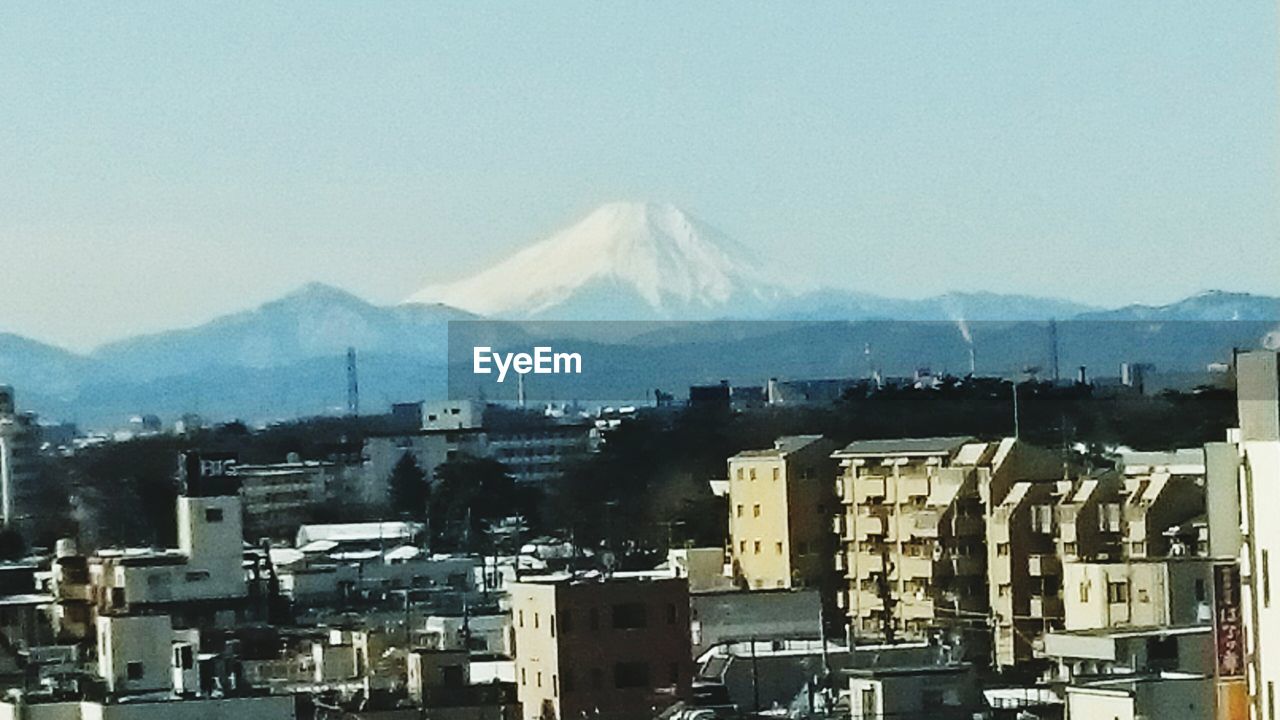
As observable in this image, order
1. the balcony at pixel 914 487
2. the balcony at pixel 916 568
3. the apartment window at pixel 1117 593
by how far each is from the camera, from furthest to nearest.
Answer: the balcony at pixel 914 487 < the balcony at pixel 916 568 < the apartment window at pixel 1117 593

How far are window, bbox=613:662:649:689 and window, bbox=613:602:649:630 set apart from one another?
0.25ft

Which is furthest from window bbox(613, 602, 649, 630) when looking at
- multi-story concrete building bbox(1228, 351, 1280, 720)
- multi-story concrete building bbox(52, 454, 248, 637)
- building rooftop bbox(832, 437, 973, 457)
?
building rooftop bbox(832, 437, 973, 457)

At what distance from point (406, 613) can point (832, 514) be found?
1400 mm

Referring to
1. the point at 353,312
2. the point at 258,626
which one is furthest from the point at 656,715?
the point at 353,312

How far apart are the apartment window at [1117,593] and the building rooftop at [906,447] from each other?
2165 mm

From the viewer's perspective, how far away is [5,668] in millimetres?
7484

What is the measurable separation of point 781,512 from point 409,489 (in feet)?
6.59

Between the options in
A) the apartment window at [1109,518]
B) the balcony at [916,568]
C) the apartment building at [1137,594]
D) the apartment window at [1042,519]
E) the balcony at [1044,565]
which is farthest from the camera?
the balcony at [916,568]

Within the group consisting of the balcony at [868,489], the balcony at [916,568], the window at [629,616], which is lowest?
the window at [629,616]

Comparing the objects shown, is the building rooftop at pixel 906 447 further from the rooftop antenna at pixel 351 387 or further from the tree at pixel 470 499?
the rooftop antenna at pixel 351 387

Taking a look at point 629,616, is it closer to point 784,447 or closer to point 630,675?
point 630,675

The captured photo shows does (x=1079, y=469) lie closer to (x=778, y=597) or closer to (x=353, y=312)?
(x=778, y=597)

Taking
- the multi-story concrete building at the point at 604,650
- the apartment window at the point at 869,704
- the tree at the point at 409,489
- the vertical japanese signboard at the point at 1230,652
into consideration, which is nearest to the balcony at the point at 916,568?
the tree at the point at 409,489

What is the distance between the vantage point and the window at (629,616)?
23.1ft
